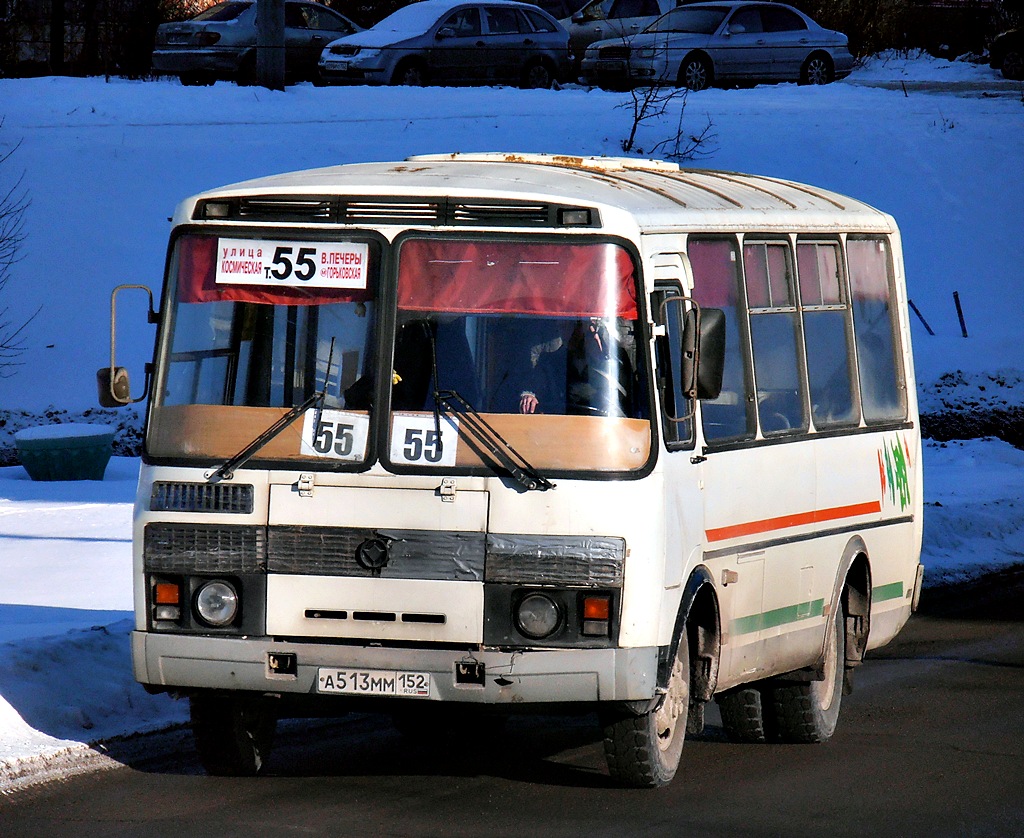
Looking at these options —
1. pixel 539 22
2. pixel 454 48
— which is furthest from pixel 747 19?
pixel 454 48

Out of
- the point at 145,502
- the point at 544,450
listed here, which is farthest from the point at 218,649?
the point at 544,450

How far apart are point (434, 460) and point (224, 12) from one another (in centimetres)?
2713

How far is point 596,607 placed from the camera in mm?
7129

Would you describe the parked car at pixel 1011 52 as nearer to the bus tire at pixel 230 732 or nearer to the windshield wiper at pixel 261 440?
the bus tire at pixel 230 732

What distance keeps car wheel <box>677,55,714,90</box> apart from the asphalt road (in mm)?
25643

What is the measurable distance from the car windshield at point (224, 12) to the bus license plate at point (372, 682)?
26.8m

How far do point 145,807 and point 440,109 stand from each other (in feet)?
81.1

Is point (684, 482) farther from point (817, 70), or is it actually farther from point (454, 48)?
point (817, 70)

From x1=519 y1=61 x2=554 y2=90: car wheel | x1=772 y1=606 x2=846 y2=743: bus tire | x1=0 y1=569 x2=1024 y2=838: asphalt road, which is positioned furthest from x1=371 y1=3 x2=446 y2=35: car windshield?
x1=772 y1=606 x2=846 y2=743: bus tire

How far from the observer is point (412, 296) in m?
7.39

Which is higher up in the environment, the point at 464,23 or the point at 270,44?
the point at 464,23

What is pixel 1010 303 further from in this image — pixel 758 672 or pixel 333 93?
pixel 758 672

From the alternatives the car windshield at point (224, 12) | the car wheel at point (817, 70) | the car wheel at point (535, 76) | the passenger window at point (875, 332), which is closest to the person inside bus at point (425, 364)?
the passenger window at point (875, 332)

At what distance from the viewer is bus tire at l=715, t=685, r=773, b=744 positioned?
9.27 meters
